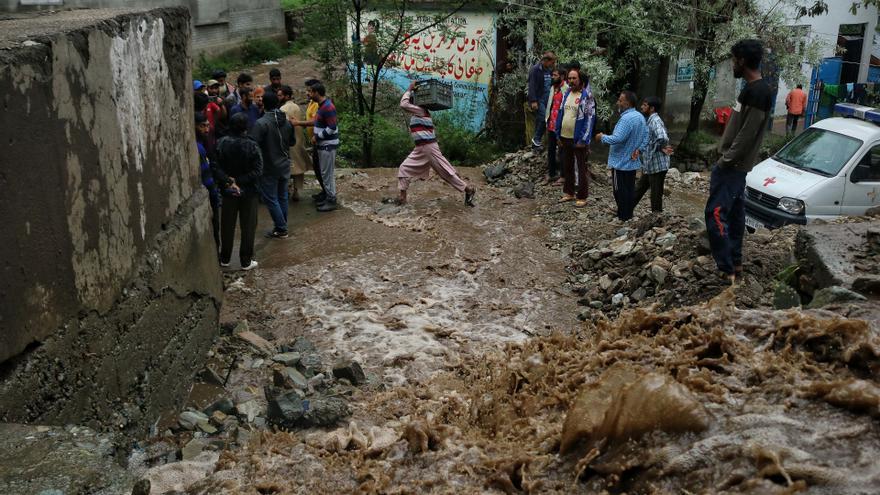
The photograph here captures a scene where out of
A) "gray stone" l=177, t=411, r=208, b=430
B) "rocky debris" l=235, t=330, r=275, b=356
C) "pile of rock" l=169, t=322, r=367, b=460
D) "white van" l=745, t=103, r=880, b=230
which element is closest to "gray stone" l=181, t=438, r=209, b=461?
"pile of rock" l=169, t=322, r=367, b=460

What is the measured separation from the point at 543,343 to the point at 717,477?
257 cm

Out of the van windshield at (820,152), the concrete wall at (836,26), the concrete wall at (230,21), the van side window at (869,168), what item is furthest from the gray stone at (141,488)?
the concrete wall at (836,26)

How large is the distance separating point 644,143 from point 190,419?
5843mm

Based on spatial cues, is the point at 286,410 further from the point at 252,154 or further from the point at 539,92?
the point at 539,92

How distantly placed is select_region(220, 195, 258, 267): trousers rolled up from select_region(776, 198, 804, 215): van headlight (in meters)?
6.43

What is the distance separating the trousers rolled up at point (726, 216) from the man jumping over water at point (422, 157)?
4062mm

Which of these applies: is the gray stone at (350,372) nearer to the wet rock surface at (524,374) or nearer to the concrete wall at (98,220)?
the wet rock surface at (524,374)

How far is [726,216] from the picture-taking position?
6.34m

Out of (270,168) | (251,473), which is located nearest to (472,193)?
(270,168)

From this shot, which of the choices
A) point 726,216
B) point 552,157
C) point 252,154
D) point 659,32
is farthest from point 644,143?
point 659,32

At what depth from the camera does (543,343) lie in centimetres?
559

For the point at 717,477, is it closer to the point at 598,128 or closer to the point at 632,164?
the point at 632,164

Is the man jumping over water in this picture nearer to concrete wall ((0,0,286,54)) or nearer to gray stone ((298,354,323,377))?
gray stone ((298,354,323,377))

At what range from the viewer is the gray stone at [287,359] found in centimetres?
578
